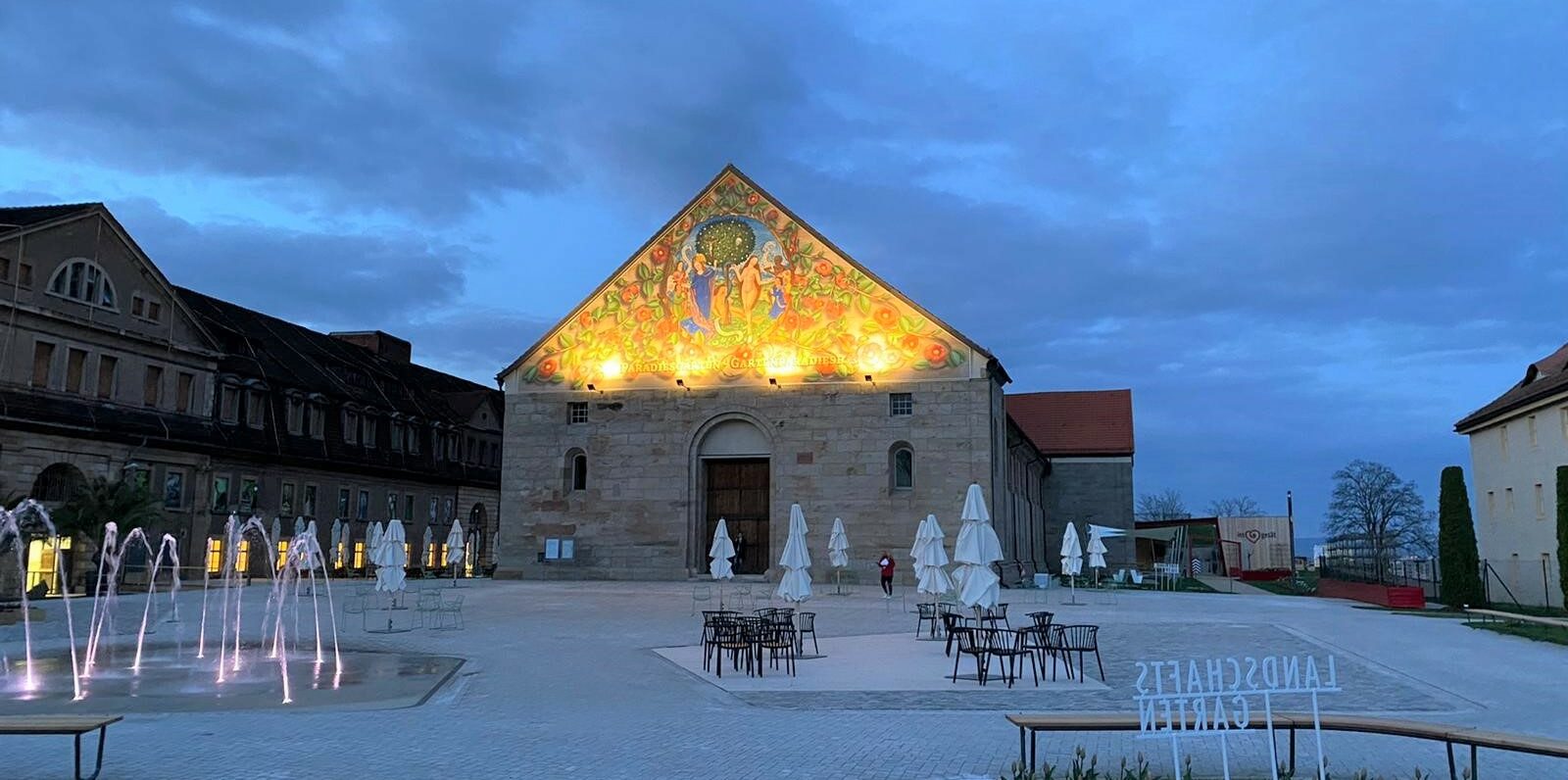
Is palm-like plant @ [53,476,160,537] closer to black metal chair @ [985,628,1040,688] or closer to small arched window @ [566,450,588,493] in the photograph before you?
small arched window @ [566,450,588,493]

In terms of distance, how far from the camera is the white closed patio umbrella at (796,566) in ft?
74.3

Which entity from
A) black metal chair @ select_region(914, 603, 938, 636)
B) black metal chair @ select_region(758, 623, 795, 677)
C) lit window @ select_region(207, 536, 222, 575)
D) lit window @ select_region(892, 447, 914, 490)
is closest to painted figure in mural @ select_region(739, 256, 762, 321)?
lit window @ select_region(892, 447, 914, 490)

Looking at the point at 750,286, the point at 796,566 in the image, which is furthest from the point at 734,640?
the point at 750,286

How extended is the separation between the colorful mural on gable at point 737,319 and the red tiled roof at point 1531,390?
60.9 ft

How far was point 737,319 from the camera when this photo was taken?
139 ft

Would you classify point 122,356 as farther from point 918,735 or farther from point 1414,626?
point 1414,626

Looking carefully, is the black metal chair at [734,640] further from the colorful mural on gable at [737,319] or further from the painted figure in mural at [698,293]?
the painted figure in mural at [698,293]

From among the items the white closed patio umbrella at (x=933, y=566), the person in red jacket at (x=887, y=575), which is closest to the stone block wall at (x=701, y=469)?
the person in red jacket at (x=887, y=575)

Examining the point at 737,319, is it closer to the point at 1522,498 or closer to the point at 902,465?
the point at 902,465

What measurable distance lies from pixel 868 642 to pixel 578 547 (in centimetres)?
2379

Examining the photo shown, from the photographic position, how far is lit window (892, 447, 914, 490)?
40625 millimetres

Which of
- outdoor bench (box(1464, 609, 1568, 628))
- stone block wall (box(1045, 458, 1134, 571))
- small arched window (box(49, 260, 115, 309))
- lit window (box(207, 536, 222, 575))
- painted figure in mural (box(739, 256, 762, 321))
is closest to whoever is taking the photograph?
outdoor bench (box(1464, 609, 1568, 628))

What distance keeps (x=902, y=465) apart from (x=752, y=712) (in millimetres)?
28313

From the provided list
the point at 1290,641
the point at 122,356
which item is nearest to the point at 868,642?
the point at 1290,641
